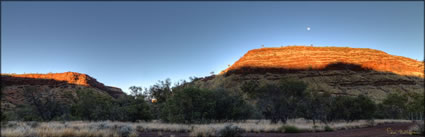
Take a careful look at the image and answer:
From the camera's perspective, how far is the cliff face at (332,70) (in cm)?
7862

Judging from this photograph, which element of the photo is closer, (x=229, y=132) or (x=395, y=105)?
(x=229, y=132)

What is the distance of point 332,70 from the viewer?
92.2 m

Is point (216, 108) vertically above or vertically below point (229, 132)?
below

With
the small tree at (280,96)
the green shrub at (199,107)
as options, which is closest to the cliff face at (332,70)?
the small tree at (280,96)

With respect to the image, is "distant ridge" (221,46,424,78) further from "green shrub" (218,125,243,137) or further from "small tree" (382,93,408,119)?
"green shrub" (218,125,243,137)

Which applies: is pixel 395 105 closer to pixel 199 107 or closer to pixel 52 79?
pixel 199 107

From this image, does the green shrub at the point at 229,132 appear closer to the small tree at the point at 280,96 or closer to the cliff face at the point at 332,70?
the small tree at the point at 280,96

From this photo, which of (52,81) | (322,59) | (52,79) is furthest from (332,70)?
(52,79)

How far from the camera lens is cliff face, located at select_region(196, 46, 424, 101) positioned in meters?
78.6

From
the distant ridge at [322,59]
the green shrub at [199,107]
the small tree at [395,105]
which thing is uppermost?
the distant ridge at [322,59]

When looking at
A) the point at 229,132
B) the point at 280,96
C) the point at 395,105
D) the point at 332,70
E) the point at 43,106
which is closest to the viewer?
the point at 229,132

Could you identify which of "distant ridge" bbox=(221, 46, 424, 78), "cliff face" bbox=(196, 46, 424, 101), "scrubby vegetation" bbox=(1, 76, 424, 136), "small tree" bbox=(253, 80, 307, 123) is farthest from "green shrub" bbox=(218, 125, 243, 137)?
"distant ridge" bbox=(221, 46, 424, 78)

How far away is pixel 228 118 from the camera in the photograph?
1366 inches

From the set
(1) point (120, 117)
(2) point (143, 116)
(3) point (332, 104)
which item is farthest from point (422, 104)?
(1) point (120, 117)
